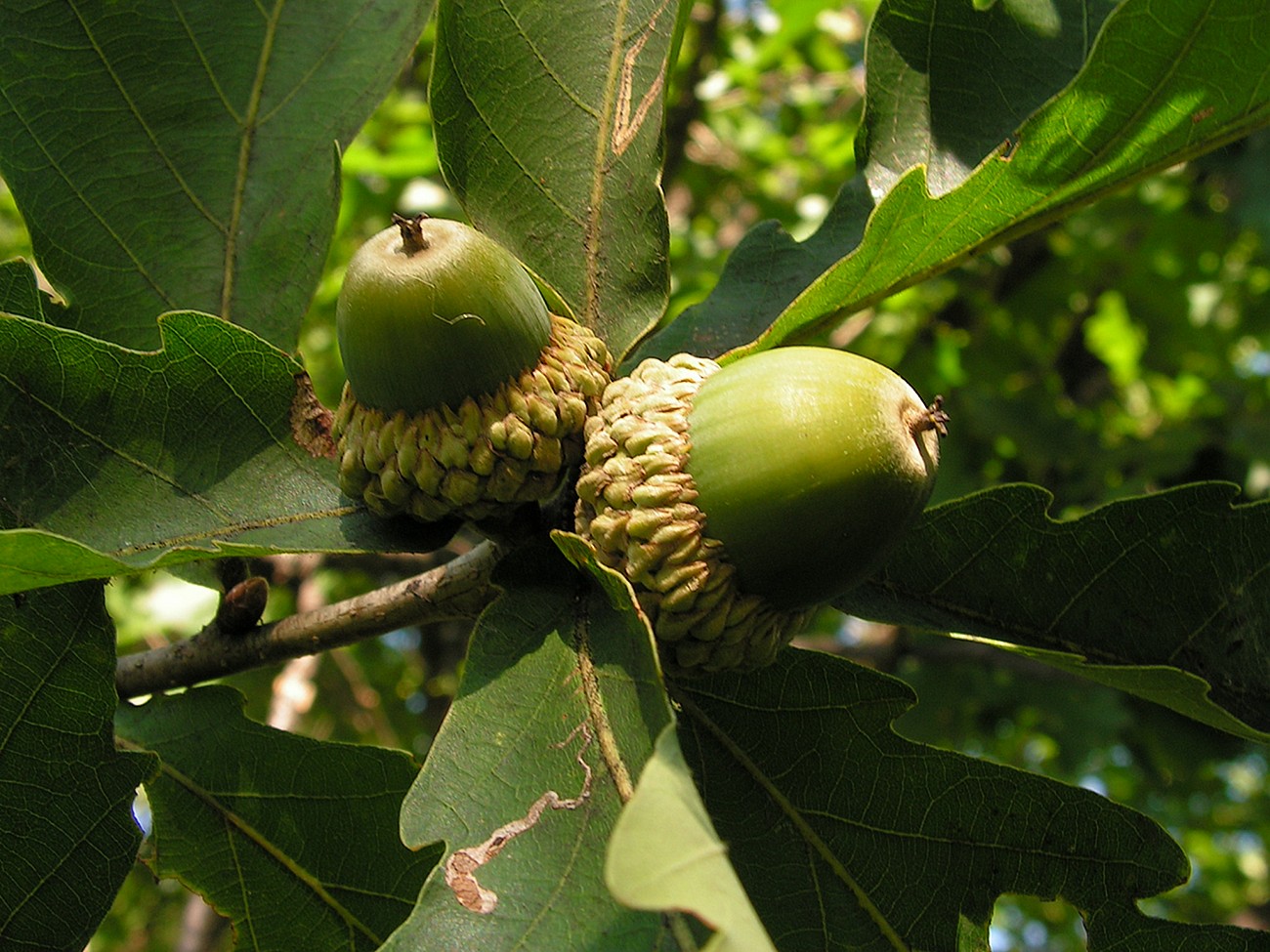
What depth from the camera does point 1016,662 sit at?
11.6ft

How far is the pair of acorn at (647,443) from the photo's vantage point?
1178 millimetres

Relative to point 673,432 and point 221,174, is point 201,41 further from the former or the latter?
point 673,432

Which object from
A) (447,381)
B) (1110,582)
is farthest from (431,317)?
(1110,582)

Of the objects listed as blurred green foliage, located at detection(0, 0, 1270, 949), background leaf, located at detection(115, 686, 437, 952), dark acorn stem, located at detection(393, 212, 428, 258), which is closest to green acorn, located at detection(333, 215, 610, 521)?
dark acorn stem, located at detection(393, 212, 428, 258)

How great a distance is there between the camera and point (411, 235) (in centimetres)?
126

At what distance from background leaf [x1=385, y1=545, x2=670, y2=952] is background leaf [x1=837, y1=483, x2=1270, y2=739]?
1.31 ft

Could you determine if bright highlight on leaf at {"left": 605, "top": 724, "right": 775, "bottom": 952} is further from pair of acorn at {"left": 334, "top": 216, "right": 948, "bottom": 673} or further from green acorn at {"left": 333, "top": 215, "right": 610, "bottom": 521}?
green acorn at {"left": 333, "top": 215, "right": 610, "bottom": 521}

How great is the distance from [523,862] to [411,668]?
526 centimetres

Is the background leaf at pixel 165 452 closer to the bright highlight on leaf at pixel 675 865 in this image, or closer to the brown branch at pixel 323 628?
the brown branch at pixel 323 628

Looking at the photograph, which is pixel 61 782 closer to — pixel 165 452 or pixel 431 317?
pixel 165 452

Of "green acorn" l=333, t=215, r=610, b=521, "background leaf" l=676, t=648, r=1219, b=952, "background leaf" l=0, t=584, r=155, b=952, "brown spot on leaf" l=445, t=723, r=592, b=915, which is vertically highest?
"green acorn" l=333, t=215, r=610, b=521

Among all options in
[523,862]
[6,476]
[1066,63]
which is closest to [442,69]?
[6,476]

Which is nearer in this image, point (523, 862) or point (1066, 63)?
point (523, 862)

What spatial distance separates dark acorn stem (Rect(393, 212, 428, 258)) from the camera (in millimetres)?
→ 1262
